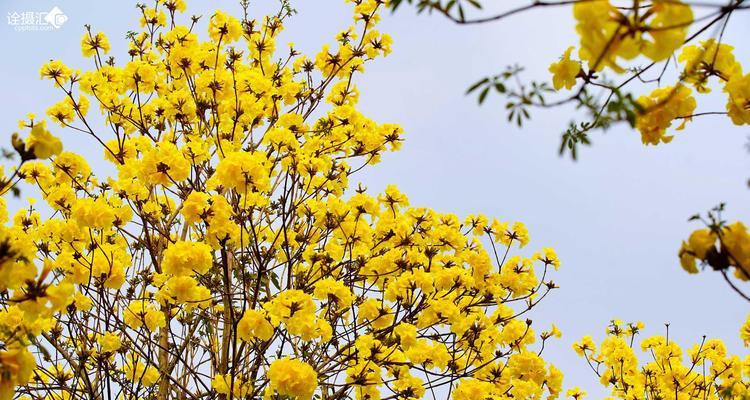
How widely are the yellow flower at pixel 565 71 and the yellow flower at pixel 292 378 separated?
174cm

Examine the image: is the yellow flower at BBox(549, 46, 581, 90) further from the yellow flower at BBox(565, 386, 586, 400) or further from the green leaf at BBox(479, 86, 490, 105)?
the yellow flower at BBox(565, 386, 586, 400)

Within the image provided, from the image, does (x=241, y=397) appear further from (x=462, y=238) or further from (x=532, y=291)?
(x=532, y=291)

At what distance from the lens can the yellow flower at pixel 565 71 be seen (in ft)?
4.71

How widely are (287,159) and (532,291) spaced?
5.67ft

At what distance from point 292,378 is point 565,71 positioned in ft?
5.92

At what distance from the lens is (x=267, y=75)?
4.38 m

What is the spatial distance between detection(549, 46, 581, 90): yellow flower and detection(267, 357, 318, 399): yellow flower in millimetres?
1735

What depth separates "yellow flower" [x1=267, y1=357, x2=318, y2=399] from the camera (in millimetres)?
2670

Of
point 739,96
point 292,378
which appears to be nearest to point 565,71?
point 739,96

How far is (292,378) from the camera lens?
2674 mm

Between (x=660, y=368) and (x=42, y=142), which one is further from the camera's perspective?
(x=660, y=368)

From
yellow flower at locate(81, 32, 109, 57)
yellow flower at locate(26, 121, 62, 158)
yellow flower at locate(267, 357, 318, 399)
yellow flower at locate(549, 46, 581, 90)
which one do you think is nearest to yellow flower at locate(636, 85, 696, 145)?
yellow flower at locate(549, 46, 581, 90)

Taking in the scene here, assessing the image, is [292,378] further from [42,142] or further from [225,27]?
[225,27]

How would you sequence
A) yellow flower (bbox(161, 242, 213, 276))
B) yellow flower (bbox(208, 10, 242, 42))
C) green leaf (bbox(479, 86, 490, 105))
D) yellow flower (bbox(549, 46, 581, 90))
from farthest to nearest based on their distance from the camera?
1. yellow flower (bbox(208, 10, 242, 42))
2. yellow flower (bbox(161, 242, 213, 276))
3. yellow flower (bbox(549, 46, 581, 90))
4. green leaf (bbox(479, 86, 490, 105))
